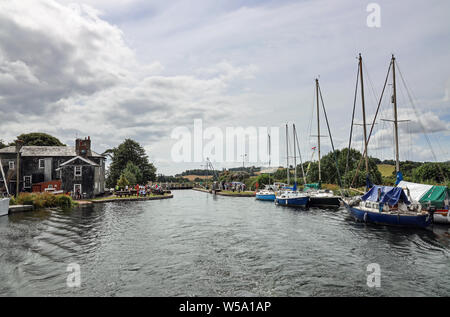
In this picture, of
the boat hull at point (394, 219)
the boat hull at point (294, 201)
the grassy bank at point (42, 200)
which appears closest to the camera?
the boat hull at point (394, 219)

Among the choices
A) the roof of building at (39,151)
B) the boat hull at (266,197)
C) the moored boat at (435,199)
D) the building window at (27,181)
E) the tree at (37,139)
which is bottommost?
the boat hull at (266,197)

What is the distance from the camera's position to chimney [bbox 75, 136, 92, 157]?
Result: 55.4 meters

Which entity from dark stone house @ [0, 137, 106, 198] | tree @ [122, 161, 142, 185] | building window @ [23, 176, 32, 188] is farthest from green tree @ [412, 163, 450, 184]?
building window @ [23, 176, 32, 188]

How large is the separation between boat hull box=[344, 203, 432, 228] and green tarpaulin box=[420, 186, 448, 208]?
4816 mm

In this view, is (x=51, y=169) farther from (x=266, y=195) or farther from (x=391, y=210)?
(x=391, y=210)

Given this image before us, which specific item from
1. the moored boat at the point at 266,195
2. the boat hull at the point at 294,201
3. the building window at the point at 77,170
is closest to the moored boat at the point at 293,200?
the boat hull at the point at 294,201

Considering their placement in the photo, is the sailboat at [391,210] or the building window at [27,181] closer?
the sailboat at [391,210]

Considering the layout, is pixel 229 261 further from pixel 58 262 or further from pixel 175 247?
pixel 58 262

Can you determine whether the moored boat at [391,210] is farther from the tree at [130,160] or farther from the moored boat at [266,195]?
the tree at [130,160]

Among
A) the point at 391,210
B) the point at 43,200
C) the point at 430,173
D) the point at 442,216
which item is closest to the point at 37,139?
the point at 43,200

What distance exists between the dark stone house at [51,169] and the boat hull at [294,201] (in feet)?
108

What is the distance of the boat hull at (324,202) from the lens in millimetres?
41812

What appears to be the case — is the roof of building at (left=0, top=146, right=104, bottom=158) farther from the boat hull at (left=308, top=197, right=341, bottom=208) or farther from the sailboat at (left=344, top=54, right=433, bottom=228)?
the sailboat at (left=344, top=54, right=433, bottom=228)
